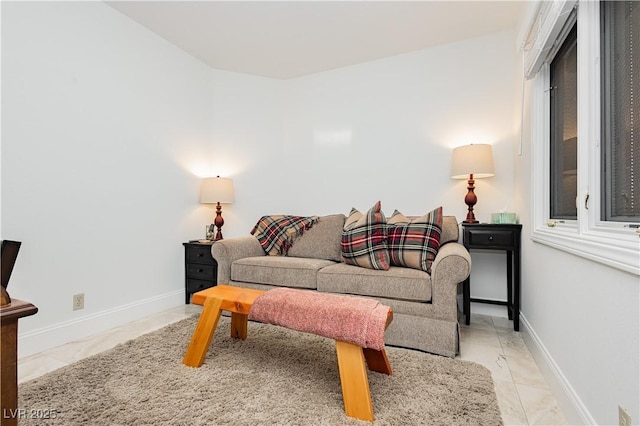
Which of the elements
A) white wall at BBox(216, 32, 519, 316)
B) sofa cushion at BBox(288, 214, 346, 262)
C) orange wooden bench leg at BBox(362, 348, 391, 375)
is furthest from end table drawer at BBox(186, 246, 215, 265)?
orange wooden bench leg at BBox(362, 348, 391, 375)

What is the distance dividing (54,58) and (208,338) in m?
2.16

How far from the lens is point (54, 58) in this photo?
85.4 inches

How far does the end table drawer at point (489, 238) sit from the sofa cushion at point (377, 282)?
68 centimetres

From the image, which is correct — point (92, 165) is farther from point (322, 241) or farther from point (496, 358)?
point (496, 358)

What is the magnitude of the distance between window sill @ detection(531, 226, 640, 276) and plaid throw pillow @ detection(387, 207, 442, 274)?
73 centimetres

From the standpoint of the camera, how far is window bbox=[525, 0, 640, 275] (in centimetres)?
115

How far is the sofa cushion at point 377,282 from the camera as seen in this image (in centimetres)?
202

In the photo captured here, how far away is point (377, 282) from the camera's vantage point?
214 cm

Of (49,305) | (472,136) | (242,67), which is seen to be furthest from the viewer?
(242,67)

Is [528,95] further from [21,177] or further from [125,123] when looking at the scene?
[21,177]

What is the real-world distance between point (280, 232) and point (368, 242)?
986 mm

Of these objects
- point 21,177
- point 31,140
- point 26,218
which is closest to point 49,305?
point 26,218

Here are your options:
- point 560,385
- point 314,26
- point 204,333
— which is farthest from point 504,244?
point 314,26

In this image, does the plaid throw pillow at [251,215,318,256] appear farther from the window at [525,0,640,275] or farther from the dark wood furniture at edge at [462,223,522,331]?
the window at [525,0,640,275]
